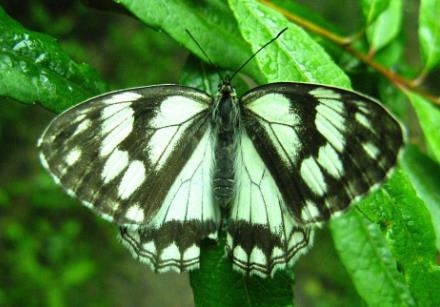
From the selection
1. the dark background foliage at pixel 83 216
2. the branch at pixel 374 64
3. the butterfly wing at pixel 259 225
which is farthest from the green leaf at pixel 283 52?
the dark background foliage at pixel 83 216

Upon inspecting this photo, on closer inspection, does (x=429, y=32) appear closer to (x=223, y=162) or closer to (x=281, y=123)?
(x=281, y=123)

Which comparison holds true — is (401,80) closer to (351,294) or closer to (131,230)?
(131,230)

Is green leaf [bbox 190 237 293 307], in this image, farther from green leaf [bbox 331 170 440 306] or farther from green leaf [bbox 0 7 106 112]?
green leaf [bbox 0 7 106 112]

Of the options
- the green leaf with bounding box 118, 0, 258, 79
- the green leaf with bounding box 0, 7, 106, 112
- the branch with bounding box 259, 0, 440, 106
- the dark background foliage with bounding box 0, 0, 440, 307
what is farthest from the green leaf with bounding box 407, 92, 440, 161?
the dark background foliage with bounding box 0, 0, 440, 307

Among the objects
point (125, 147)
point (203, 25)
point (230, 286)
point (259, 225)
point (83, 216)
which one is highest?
point (83, 216)

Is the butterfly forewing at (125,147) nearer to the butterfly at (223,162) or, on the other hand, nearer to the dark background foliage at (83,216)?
the butterfly at (223,162)

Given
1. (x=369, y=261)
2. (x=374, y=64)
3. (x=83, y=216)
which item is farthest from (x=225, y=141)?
(x=83, y=216)
